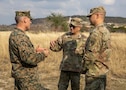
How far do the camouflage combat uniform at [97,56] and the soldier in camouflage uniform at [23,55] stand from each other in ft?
2.35

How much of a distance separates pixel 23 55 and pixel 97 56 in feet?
3.92

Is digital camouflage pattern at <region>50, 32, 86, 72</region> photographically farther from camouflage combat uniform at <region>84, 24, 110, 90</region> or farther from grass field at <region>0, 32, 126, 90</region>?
grass field at <region>0, 32, 126, 90</region>

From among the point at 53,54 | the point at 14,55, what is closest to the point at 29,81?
the point at 14,55

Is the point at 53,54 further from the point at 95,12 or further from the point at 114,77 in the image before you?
the point at 95,12

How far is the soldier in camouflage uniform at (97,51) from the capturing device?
5152mm

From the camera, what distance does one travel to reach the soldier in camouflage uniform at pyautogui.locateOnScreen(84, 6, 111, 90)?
16.9 ft

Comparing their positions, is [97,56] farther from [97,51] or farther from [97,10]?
[97,10]

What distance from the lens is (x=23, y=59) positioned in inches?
189

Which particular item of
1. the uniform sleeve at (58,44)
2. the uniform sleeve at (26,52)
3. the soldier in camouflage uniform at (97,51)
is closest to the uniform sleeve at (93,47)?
the soldier in camouflage uniform at (97,51)

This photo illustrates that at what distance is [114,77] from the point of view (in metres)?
9.76

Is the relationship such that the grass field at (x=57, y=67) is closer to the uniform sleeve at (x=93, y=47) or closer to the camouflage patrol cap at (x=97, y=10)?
the uniform sleeve at (x=93, y=47)

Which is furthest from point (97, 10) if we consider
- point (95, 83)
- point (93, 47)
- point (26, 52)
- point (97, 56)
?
point (26, 52)

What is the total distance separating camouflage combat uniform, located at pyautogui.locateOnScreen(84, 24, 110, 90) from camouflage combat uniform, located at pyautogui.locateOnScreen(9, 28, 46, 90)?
2.52 ft

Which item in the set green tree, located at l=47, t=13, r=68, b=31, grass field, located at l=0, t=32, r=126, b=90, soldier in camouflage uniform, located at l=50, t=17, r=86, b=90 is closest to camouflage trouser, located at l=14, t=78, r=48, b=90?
soldier in camouflage uniform, located at l=50, t=17, r=86, b=90
